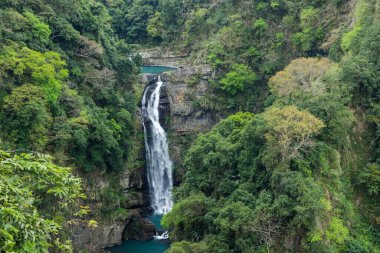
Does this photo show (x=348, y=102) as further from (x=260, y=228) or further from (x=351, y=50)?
(x=260, y=228)

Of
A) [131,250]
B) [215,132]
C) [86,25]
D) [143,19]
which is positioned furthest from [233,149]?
[143,19]

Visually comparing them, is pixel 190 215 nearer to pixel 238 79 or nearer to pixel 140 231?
pixel 140 231

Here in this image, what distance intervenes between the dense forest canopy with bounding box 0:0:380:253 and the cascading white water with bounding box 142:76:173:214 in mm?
1565

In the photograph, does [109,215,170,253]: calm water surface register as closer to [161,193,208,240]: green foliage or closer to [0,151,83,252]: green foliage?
[161,193,208,240]: green foliage

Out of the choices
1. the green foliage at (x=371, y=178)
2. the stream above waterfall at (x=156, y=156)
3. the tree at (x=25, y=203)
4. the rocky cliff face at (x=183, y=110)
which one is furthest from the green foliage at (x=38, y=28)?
the green foliage at (x=371, y=178)

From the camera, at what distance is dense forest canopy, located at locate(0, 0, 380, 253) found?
1752 centimetres

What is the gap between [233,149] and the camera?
20.7 meters

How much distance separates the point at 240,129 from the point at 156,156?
1029 cm

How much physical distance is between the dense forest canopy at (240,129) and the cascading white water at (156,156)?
1.56 metres

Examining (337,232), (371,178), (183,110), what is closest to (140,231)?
(183,110)

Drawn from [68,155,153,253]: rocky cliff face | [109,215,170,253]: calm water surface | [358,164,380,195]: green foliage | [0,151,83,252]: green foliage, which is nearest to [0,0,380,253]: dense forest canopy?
[358,164,380,195]: green foliage

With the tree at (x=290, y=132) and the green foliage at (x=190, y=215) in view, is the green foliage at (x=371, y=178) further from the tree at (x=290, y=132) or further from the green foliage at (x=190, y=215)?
the green foliage at (x=190, y=215)

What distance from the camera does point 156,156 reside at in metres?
31.3

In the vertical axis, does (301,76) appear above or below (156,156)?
above
